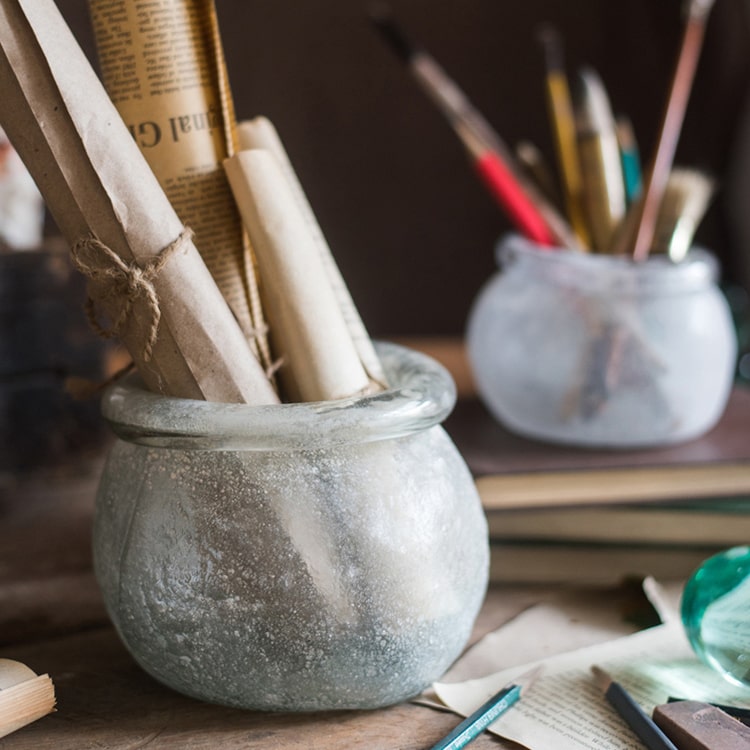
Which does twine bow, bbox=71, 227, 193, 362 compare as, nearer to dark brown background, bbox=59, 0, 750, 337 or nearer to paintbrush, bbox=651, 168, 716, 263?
paintbrush, bbox=651, 168, 716, 263

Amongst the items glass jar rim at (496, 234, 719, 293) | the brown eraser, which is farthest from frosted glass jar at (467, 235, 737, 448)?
the brown eraser

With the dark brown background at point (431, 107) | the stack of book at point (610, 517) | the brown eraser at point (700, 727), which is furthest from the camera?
the dark brown background at point (431, 107)

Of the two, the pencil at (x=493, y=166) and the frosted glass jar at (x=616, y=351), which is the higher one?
the pencil at (x=493, y=166)

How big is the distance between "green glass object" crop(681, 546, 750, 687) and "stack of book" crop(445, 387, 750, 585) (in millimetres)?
91

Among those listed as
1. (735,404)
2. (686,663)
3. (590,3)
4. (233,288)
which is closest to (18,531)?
(233,288)

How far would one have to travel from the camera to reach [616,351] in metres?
0.53

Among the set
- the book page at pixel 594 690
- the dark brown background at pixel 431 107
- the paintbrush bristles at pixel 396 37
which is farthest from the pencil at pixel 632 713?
the dark brown background at pixel 431 107

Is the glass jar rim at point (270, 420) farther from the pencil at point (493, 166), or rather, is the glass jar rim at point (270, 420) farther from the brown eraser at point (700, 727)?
the pencil at point (493, 166)

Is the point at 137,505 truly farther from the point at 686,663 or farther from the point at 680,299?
the point at 680,299

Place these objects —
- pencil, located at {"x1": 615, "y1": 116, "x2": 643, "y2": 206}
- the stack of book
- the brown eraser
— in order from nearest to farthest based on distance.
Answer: the brown eraser, the stack of book, pencil, located at {"x1": 615, "y1": 116, "x2": 643, "y2": 206}

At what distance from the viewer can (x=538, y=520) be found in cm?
47

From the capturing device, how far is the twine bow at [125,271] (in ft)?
1.09

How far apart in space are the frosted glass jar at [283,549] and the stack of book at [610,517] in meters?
0.13

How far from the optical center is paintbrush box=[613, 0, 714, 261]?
532 millimetres
